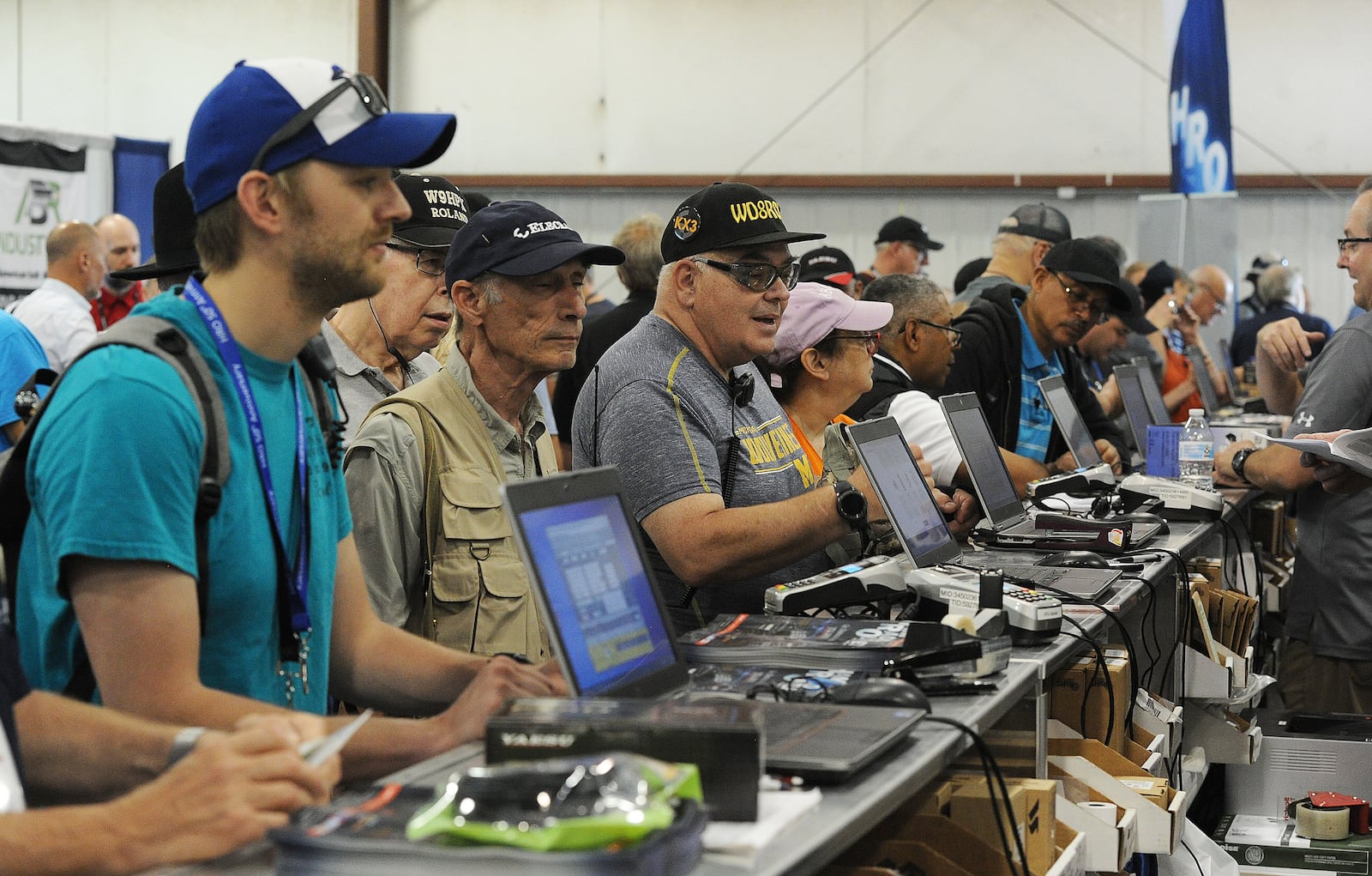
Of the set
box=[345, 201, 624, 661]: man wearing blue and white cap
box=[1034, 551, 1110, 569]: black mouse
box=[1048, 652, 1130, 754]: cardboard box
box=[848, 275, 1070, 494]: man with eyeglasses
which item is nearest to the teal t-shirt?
box=[345, 201, 624, 661]: man wearing blue and white cap

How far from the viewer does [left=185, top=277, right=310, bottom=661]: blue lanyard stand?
1.72m

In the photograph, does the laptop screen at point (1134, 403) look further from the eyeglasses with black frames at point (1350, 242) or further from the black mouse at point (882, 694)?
the black mouse at point (882, 694)

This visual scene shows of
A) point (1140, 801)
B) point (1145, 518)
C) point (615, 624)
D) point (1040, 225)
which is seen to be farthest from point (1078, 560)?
point (1040, 225)

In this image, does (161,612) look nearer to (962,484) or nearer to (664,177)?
(962,484)

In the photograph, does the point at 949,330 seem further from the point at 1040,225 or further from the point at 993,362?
the point at 1040,225

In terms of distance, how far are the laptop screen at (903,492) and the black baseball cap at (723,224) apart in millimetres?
425

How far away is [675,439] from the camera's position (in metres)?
2.74

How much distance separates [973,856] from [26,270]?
27.1 feet

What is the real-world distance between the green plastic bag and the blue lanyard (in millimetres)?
513

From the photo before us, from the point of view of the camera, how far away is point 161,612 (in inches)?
60.2

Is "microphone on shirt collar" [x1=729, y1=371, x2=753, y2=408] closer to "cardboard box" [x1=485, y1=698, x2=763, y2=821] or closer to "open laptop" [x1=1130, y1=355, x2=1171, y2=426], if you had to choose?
"cardboard box" [x1=485, y1=698, x2=763, y2=821]

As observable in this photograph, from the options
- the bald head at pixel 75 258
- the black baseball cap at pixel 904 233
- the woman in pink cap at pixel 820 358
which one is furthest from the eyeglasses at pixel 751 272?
the black baseball cap at pixel 904 233

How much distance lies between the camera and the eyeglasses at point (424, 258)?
3.17m

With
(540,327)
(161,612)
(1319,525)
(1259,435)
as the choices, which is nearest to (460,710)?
(161,612)
